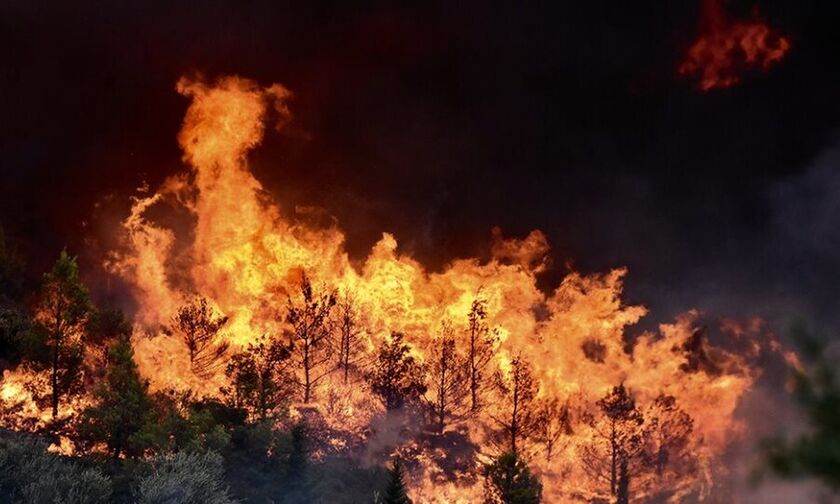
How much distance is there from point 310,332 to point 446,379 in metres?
10.6

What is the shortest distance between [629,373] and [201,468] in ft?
112

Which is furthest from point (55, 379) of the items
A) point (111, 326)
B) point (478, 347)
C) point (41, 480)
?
point (478, 347)

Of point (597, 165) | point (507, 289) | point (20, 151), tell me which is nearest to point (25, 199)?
point (20, 151)

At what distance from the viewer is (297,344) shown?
44938 millimetres

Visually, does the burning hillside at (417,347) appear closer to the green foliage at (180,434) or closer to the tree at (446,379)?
the tree at (446,379)

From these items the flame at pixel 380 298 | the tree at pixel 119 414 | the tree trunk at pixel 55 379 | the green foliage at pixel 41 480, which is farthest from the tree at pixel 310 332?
the green foliage at pixel 41 480

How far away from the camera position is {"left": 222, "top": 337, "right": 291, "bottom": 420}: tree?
33.9 m

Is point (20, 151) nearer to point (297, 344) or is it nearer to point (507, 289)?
point (297, 344)

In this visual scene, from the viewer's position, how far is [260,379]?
134ft

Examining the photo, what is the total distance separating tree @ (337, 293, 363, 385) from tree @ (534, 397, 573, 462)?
1384cm

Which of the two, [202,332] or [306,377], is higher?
[202,332]

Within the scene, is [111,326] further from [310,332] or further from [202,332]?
[310,332]

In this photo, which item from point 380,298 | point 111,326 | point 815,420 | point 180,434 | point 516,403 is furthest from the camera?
point 380,298

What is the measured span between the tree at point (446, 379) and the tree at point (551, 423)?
18.2 ft
